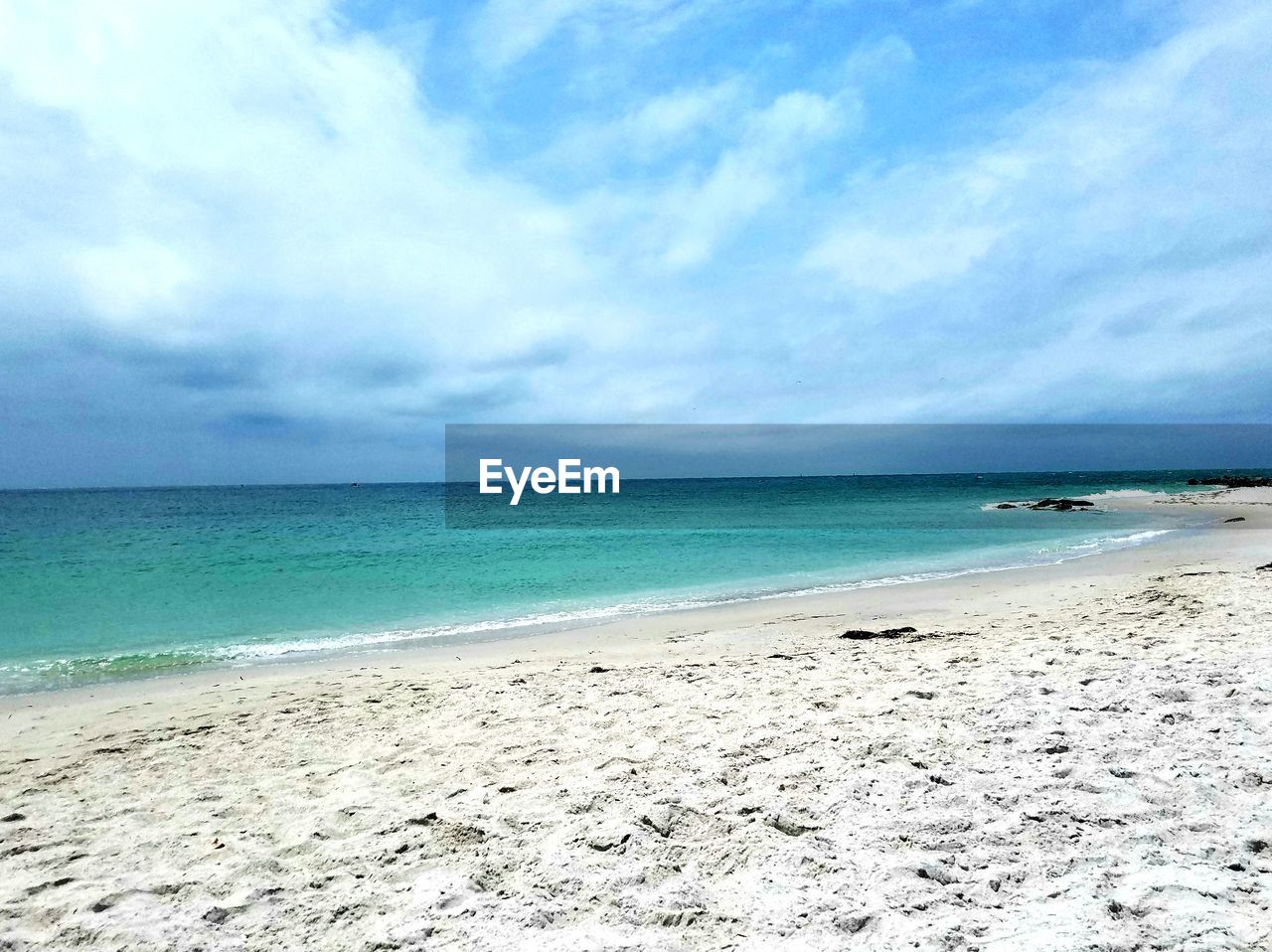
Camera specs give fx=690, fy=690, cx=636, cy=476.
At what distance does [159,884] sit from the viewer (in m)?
4.05

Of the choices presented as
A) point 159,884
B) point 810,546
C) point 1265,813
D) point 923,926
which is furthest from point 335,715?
point 810,546

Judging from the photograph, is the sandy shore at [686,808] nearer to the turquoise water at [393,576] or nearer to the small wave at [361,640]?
the small wave at [361,640]

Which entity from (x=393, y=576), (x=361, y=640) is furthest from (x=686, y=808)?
(x=393, y=576)

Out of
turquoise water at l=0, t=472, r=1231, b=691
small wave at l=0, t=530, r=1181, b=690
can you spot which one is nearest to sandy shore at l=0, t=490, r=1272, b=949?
small wave at l=0, t=530, r=1181, b=690

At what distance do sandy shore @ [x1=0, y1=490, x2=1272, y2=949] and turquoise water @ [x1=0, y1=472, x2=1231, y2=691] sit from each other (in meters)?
4.24

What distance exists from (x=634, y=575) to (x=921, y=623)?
10.0 metres

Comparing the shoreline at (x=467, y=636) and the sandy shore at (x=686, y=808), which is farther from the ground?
the sandy shore at (x=686, y=808)

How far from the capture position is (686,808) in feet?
14.8

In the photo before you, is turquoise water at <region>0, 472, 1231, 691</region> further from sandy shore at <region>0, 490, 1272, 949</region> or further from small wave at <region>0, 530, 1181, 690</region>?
sandy shore at <region>0, 490, 1272, 949</region>

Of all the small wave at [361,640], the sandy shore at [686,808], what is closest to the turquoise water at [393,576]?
the small wave at [361,640]

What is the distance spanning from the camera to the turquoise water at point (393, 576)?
12688 millimetres

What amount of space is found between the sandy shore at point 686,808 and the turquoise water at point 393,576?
424cm

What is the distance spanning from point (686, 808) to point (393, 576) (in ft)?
57.9

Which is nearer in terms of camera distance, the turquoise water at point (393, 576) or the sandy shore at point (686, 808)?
the sandy shore at point (686, 808)
